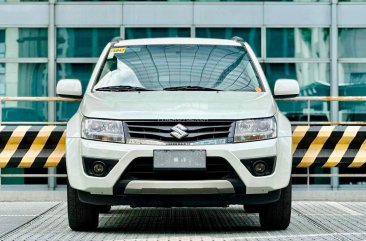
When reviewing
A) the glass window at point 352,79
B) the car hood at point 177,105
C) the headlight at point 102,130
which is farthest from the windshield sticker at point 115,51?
the glass window at point 352,79

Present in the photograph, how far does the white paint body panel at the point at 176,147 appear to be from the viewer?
8531mm

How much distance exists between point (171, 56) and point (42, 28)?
33.0 ft

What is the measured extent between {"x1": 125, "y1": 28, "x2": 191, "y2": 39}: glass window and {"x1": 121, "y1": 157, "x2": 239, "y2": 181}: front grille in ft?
37.6

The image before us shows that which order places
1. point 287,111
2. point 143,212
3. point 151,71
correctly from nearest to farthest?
point 151,71 → point 143,212 → point 287,111

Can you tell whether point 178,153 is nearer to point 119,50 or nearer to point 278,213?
point 278,213

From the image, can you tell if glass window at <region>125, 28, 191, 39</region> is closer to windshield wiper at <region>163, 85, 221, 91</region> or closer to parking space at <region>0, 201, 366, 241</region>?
parking space at <region>0, 201, 366, 241</region>

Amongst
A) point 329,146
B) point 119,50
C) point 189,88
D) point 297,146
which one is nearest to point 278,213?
point 189,88

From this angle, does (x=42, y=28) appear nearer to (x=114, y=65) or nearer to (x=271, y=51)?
(x=271, y=51)

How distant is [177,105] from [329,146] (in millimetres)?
4286

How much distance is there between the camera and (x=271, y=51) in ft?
65.3

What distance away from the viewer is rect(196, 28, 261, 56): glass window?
65.4 feet

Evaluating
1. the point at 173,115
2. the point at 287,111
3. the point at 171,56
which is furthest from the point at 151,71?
the point at 287,111

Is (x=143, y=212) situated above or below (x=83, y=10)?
below

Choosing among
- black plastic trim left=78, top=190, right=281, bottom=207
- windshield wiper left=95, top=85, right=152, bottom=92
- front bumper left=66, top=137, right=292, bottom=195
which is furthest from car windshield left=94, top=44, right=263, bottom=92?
black plastic trim left=78, top=190, right=281, bottom=207
